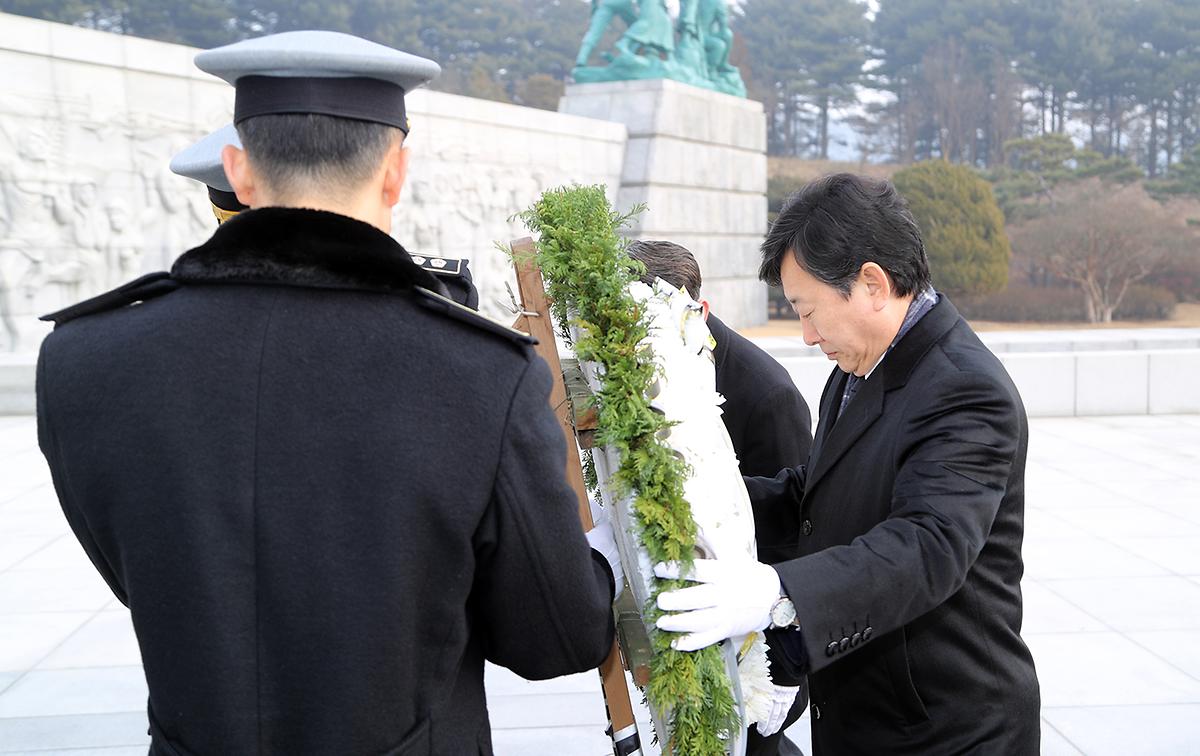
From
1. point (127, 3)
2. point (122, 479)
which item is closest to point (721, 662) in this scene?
point (122, 479)

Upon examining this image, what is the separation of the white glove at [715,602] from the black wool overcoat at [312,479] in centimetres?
27

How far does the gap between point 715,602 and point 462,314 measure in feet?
1.80

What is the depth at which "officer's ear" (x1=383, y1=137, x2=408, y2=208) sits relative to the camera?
124 centimetres

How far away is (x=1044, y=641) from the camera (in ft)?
14.1

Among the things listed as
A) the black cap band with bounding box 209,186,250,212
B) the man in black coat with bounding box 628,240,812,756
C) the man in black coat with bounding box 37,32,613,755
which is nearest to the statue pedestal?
the man in black coat with bounding box 628,240,812,756

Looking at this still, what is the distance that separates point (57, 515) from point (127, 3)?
31291 mm

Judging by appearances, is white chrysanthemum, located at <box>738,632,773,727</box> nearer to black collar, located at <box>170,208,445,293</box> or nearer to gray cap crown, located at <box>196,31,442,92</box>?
black collar, located at <box>170,208,445,293</box>

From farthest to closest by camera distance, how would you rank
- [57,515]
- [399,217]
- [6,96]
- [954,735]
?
[399,217] < [6,96] < [57,515] < [954,735]

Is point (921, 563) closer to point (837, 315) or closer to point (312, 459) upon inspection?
point (837, 315)

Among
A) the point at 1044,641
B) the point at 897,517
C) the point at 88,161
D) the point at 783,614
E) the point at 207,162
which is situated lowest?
the point at 1044,641

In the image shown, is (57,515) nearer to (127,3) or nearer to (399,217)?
(399,217)

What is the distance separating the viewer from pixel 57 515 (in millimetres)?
6246

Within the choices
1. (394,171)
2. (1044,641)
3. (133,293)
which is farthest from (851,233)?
(1044,641)

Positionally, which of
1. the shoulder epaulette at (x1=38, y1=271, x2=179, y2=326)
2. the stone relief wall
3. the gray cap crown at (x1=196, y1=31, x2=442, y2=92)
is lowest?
the shoulder epaulette at (x1=38, y1=271, x2=179, y2=326)
